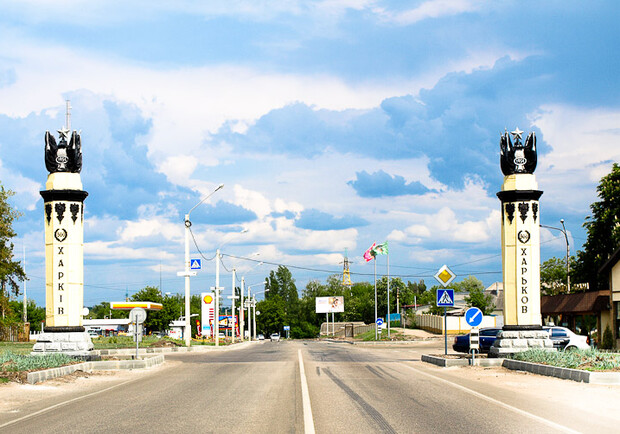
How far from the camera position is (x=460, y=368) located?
25.0 m

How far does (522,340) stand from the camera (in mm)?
26141

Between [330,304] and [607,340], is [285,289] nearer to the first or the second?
[330,304]

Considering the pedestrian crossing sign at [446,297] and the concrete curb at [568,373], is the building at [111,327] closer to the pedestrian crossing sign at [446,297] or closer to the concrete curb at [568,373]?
the pedestrian crossing sign at [446,297]

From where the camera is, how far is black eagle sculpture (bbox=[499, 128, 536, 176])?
1067 inches

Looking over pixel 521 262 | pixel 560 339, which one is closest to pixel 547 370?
pixel 521 262

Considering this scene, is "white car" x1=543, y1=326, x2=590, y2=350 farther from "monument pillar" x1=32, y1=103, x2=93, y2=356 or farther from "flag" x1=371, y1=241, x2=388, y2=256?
"flag" x1=371, y1=241, x2=388, y2=256

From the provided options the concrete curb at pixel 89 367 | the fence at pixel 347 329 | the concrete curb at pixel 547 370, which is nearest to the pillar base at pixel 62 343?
the concrete curb at pixel 89 367

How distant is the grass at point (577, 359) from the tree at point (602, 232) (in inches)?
1252

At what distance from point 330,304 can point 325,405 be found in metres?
126

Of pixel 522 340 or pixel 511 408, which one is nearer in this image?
pixel 511 408

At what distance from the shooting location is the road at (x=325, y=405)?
11.3 m

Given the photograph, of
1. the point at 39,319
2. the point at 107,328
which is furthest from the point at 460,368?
the point at 107,328

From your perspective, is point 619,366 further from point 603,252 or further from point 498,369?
point 603,252

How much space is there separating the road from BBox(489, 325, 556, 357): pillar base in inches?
170
